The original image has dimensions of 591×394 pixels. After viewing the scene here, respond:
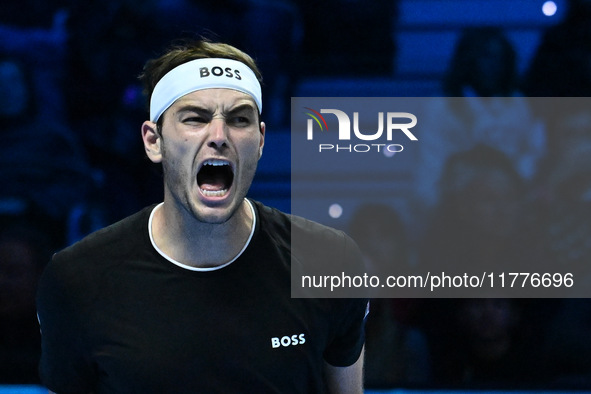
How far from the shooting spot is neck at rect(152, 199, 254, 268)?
2146 millimetres

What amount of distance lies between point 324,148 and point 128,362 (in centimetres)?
267

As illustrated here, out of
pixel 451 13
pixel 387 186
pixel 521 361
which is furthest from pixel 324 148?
pixel 521 361

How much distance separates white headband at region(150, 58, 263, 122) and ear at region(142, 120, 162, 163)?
3 cm

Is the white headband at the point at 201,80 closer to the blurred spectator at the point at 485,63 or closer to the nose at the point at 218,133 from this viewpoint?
the nose at the point at 218,133

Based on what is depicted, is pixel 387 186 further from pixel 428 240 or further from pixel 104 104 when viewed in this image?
pixel 104 104

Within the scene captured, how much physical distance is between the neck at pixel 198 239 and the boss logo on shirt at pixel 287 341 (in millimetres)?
305

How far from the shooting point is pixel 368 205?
4520 millimetres

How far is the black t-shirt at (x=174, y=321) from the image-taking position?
208 centimetres

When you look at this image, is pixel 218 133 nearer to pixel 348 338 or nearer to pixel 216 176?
pixel 216 176

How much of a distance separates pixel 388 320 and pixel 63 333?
2.69 meters

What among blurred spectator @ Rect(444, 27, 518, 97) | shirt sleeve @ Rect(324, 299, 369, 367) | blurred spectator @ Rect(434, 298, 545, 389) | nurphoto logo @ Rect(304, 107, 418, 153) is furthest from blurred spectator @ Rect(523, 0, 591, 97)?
shirt sleeve @ Rect(324, 299, 369, 367)

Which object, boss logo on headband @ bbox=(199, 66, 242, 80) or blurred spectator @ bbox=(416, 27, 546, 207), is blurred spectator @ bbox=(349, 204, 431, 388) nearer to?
blurred spectator @ bbox=(416, 27, 546, 207)

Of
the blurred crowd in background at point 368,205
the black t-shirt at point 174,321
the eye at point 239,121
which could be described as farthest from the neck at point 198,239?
the blurred crowd in background at point 368,205

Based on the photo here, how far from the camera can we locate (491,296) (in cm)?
454
